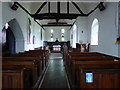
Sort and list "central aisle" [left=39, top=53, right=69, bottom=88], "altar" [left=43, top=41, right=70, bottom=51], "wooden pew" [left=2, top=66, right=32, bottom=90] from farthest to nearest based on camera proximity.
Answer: "altar" [left=43, top=41, right=70, bottom=51] → "central aisle" [left=39, top=53, right=69, bottom=88] → "wooden pew" [left=2, top=66, right=32, bottom=90]

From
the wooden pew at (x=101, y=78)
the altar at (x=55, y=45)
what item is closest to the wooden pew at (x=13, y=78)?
the wooden pew at (x=101, y=78)

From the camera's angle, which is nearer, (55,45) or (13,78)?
(13,78)

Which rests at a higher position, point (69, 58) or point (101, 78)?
point (69, 58)

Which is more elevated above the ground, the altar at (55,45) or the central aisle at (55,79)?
the altar at (55,45)

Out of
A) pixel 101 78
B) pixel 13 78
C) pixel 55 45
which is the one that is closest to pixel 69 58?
pixel 101 78

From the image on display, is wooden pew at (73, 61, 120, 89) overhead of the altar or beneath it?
beneath

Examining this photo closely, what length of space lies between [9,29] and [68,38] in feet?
38.8

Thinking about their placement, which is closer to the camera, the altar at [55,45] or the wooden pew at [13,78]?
the wooden pew at [13,78]

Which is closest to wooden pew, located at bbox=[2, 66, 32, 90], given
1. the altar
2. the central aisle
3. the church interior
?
the church interior

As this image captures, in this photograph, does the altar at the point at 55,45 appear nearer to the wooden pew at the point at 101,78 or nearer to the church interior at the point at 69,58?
the church interior at the point at 69,58

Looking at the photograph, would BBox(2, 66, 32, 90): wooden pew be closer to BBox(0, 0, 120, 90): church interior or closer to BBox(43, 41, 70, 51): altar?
BBox(0, 0, 120, 90): church interior

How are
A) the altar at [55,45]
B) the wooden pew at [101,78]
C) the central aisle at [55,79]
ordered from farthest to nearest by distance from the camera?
the altar at [55,45]
the central aisle at [55,79]
the wooden pew at [101,78]

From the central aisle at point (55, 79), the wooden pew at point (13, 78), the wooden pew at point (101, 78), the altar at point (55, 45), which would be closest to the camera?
the wooden pew at point (13, 78)

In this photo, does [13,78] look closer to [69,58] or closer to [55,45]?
[69,58]
